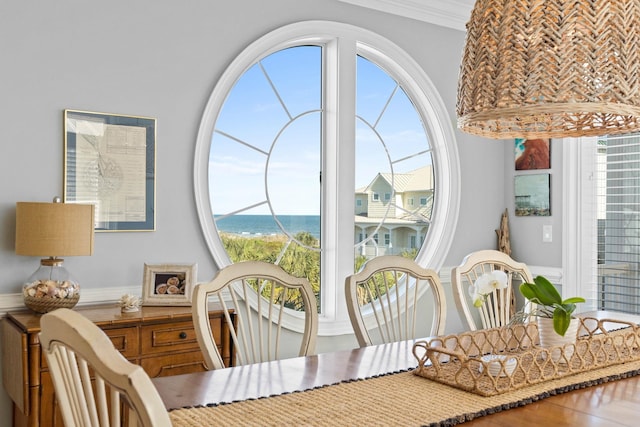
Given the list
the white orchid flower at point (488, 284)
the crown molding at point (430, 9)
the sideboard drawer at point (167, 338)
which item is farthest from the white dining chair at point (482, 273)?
the crown molding at point (430, 9)

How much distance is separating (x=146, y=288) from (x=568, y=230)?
2875 mm

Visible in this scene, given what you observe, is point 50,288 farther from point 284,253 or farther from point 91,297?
point 284,253

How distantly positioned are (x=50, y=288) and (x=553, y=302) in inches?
81.2

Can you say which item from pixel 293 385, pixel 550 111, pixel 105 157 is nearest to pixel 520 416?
pixel 293 385

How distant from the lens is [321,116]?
Answer: 13.3ft

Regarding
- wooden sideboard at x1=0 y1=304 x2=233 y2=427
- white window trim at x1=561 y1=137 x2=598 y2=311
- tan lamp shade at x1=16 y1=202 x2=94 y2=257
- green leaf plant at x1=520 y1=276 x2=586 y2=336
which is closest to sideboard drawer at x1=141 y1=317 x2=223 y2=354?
wooden sideboard at x1=0 y1=304 x2=233 y2=427

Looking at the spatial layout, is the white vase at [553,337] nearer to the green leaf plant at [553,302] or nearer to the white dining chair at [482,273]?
the green leaf plant at [553,302]

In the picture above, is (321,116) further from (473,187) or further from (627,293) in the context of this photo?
(627,293)

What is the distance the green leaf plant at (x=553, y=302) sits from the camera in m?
1.95

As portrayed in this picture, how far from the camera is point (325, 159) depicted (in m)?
4.03

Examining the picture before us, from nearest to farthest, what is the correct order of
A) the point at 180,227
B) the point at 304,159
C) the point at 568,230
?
the point at 180,227, the point at 304,159, the point at 568,230

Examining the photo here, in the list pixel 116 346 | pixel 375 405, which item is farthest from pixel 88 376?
pixel 116 346

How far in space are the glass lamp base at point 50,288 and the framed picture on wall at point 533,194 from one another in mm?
3203

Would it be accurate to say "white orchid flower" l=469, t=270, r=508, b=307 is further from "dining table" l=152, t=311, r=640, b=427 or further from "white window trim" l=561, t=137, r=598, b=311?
"white window trim" l=561, t=137, r=598, b=311
